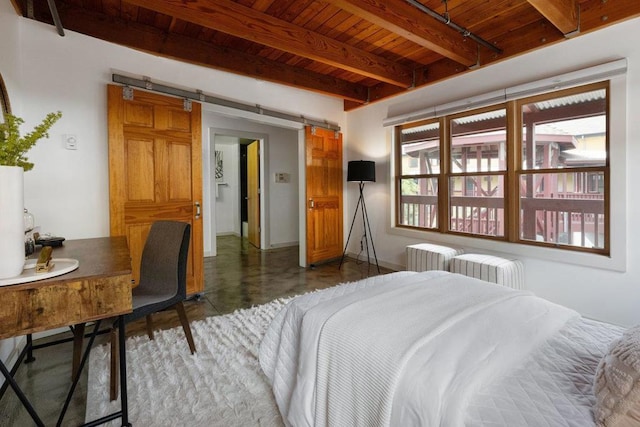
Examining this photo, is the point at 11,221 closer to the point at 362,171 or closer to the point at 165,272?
the point at 165,272

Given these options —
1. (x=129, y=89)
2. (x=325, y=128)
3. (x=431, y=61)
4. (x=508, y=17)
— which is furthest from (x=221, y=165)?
(x=508, y=17)

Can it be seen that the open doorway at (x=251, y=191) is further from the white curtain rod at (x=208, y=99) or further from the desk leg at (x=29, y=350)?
the desk leg at (x=29, y=350)

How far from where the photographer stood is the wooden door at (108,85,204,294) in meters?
2.83

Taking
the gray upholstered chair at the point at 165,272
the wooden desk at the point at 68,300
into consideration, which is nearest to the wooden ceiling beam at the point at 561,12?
the gray upholstered chair at the point at 165,272

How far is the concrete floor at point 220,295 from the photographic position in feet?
5.49

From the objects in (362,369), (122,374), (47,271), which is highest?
(47,271)

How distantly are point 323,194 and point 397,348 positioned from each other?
3.84 m

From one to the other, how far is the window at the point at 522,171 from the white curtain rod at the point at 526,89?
0.47ft

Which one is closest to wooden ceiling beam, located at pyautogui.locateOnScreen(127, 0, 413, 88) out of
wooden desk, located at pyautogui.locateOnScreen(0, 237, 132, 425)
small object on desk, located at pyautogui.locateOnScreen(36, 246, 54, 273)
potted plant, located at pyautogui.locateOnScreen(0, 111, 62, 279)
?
potted plant, located at pyautogui.locateOnScreen(0, 111, 62, 279)

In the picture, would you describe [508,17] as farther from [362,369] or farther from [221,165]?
[221,165]

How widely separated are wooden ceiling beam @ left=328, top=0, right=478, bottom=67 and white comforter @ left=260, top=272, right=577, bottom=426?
2.12 metres

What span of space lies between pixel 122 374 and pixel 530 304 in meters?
1.94

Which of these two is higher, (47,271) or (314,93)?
(314,93)

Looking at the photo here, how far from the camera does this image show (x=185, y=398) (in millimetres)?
1678
